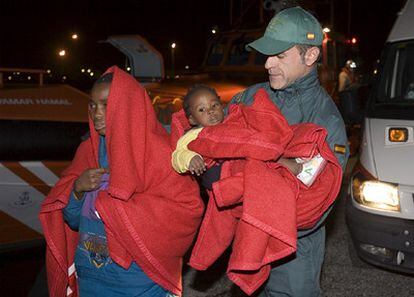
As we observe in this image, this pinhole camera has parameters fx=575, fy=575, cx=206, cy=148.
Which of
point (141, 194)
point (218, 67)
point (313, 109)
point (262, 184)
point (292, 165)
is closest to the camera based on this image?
point (262, 184)

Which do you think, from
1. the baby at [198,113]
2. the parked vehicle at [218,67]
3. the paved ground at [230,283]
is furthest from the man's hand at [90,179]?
the parked vehicle at [218,67]

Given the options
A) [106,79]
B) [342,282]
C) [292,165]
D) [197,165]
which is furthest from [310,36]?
[342,282]

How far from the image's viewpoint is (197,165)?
228 cm

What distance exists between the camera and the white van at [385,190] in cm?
427

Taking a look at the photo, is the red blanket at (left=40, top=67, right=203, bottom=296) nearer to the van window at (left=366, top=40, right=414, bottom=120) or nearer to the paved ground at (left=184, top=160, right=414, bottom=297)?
the paved ground at (left=184, top=160, right=414, bottom=297)

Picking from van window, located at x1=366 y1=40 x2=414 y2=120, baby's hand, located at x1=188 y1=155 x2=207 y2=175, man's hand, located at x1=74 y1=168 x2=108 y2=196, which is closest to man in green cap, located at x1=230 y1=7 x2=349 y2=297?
baby's hand, located at x1=188 y1=155 x2=207 y2=175

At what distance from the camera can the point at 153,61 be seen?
23.6ft

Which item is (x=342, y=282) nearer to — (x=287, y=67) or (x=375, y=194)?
(x=375, y=194)

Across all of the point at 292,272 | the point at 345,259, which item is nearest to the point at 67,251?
the point at 292,272

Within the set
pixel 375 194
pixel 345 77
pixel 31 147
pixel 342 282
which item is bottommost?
pixel 342 282

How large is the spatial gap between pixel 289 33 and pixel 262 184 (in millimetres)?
777

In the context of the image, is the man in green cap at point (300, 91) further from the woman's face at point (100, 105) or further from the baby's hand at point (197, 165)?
the woman's face at point (100, 105)

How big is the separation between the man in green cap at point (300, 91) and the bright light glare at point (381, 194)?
1861 millimetres

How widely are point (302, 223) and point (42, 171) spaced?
2738 mm
